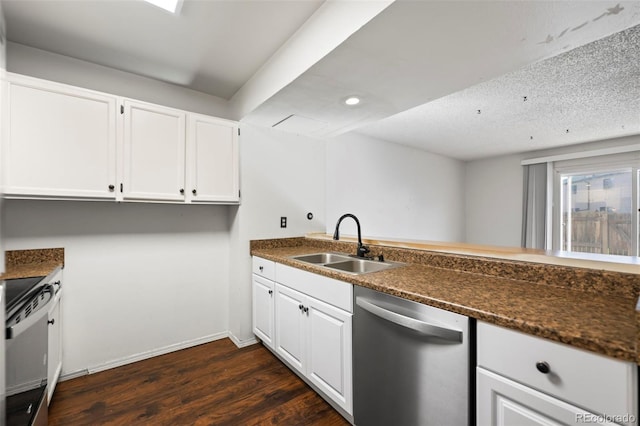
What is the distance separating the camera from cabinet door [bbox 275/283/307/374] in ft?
6.07

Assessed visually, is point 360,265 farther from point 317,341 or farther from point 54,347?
point 54,347

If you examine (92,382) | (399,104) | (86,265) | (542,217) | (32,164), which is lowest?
(92,382)

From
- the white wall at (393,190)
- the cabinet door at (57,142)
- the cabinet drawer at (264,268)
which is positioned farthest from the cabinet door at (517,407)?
the white wall at (393,190)

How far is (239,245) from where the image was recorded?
2.50 m

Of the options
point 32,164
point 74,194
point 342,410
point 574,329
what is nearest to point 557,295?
point 574,329

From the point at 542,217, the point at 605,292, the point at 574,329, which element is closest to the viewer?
the point at 574,329

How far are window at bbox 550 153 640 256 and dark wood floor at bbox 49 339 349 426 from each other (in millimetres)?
4877

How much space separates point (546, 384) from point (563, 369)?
0.25 feet

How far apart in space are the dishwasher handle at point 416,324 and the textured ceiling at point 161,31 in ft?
5.32

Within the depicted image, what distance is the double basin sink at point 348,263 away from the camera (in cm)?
190

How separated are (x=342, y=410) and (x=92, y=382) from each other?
174 cm

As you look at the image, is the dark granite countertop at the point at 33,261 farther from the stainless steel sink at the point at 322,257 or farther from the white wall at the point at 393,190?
the white wall at the point at 393,190

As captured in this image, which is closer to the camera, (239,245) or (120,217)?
(120,217)

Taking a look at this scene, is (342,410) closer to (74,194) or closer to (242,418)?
(242,418)
